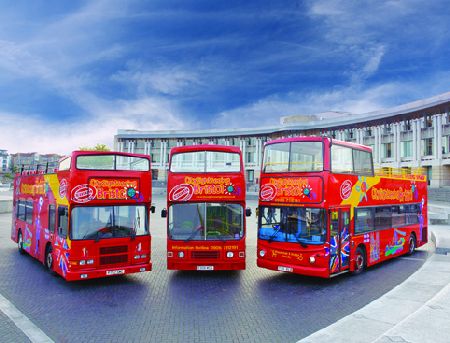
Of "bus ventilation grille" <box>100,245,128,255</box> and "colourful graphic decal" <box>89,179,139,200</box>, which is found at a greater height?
"colourful graphic decal" <box>89,179,139,200</box>

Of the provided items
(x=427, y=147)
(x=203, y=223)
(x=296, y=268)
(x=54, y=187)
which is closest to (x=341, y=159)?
(x=296, y=268)

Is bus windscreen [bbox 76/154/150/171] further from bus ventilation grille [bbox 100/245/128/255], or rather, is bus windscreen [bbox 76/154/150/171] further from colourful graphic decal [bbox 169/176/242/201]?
bus ventilation grille [bbox 100/245/128/255]

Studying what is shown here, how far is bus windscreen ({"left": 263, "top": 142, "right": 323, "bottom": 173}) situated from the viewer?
12.2 m

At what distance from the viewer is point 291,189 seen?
1239 cm

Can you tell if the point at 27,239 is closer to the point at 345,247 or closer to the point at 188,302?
the point at 188,302

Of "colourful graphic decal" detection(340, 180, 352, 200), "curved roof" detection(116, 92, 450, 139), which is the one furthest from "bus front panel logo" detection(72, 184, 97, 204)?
"curved roof" detection(116, 92, 450, 139)

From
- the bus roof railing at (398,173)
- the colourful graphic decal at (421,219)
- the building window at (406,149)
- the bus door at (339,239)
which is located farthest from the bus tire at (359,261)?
the building window at (406,149)

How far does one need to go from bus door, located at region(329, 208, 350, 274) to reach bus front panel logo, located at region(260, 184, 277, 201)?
192 cm

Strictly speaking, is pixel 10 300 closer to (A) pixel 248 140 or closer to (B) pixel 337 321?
(B) pixel 337 321

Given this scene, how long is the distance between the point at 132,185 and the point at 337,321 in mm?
7113

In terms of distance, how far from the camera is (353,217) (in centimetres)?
1330

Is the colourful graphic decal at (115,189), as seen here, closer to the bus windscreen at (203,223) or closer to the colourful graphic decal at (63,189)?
the colourful graphic decal at (63,189)

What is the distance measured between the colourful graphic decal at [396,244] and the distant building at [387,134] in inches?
705

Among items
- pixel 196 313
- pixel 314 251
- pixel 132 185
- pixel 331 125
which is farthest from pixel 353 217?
pixel 331 125
